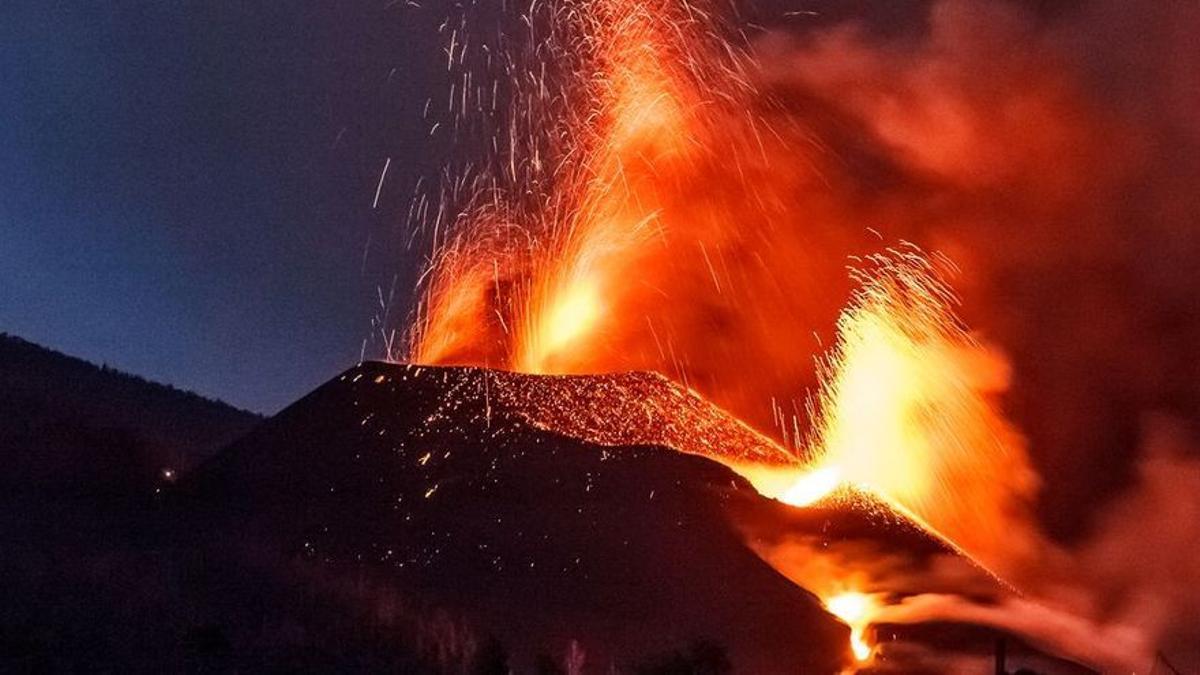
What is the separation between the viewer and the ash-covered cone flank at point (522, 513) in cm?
1883

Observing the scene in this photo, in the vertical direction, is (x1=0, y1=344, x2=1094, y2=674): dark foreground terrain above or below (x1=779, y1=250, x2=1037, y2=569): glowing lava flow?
below

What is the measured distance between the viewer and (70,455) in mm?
23641

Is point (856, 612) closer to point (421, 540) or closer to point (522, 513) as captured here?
point (522, 513)

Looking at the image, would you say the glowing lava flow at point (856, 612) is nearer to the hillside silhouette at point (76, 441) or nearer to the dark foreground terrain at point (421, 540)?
the dark foreground terrain at point (421, 540)

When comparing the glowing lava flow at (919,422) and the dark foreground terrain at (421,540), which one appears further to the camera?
the glowing lava flow at (919,422)

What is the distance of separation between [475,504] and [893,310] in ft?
42.2

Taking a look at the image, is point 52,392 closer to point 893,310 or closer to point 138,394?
point 138,394

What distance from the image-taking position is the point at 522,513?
70.4 ft

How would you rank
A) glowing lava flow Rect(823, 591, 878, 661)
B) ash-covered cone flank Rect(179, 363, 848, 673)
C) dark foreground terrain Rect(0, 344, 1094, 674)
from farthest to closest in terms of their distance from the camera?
glowing lava flow Rect(823, 591, 878, 661), ash-covered cone flank Rect(179, 363, 848, 673), dark foreground terrain Rect(0, 344, 1094, 674)

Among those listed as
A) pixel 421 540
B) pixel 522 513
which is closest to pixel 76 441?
pixel 421 540

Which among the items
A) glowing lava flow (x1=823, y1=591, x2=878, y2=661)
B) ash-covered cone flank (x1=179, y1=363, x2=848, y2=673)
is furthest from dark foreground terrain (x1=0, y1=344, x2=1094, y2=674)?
glowing lava flow (x1=823, y1=591, x2=878, y2=661)

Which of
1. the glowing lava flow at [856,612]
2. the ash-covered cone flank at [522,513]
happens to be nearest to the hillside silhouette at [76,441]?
the ash-covered cone flank at [522,513]

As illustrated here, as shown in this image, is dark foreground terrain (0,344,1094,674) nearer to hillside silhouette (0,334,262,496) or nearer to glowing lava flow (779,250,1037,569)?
hillside silhouette (0,334,262,496)

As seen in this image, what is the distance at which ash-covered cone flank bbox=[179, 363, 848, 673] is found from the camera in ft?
61.8
